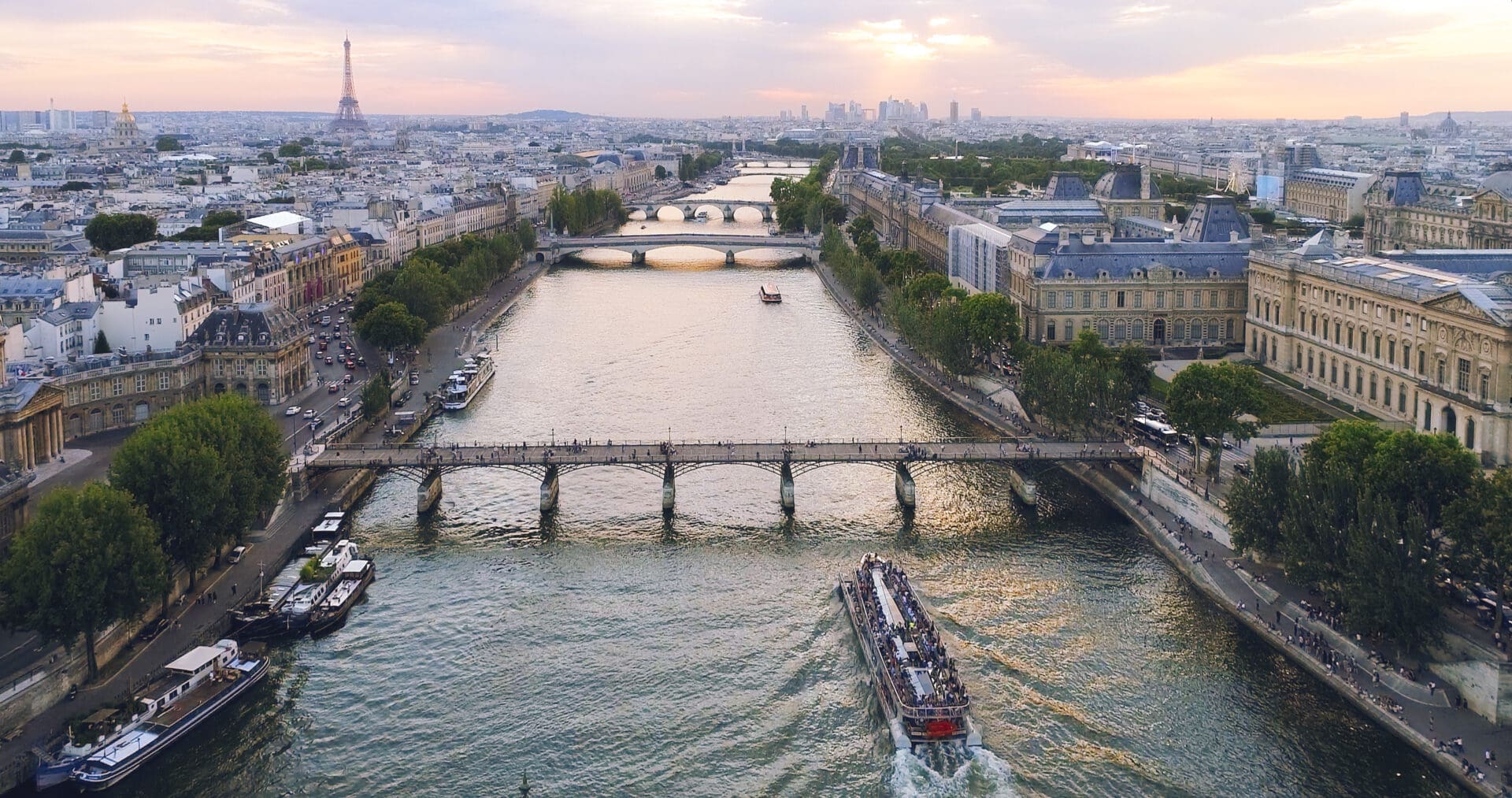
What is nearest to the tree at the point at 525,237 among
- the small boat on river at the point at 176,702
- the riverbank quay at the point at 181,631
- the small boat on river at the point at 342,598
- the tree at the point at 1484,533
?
the riverbank quay at the point at 181,631

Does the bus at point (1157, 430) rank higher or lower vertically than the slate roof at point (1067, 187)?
lower

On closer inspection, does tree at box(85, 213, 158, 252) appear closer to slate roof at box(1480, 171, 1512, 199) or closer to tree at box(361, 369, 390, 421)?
tree at box(361, 369, 390, 421)

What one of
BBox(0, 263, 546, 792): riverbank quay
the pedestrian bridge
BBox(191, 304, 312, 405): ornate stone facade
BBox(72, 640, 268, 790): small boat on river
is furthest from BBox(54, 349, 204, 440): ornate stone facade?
BBox(72, 640, 268, 790): small boat on river

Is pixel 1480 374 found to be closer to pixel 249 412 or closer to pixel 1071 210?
pixel 249 412

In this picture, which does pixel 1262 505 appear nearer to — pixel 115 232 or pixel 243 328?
pixel 243 328

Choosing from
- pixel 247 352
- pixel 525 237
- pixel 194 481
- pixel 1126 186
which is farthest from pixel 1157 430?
pixel 525 237

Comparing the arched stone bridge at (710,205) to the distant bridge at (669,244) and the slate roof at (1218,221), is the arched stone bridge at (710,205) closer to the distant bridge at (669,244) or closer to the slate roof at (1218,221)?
the distant bridge at (669,244)
